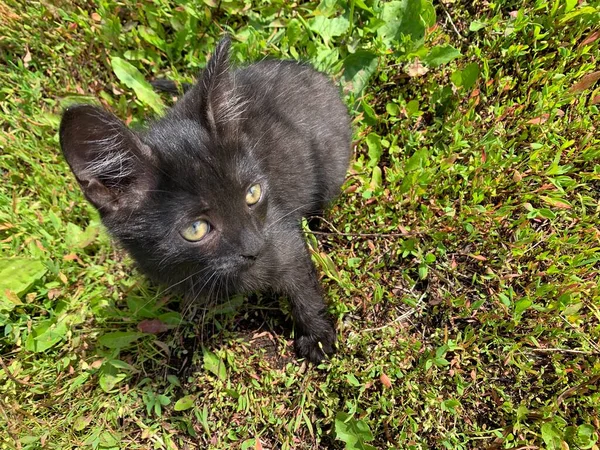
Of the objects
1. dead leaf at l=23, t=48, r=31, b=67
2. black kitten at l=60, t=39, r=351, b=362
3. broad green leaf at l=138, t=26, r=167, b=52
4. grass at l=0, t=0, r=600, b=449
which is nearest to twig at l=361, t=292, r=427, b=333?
grass at l=0, t=0, r=600, b=449

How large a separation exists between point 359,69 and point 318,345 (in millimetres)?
1907

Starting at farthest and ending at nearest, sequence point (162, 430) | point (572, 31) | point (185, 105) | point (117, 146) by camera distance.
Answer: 1. point (572, 31)
2. point (162, 430)
3. point (185, 105)
4. point (117, 146)

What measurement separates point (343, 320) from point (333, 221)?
0.65m

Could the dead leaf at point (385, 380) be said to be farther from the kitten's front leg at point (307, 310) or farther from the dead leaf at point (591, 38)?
the dead leaf at point (591, 38)

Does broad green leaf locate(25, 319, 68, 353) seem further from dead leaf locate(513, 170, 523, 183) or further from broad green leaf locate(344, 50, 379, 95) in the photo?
dead leaf locate(513, 170, 523, 183)

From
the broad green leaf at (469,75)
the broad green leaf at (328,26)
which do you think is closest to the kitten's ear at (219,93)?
the broad green leaf at (328,26)

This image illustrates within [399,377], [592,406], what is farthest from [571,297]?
[399,377]

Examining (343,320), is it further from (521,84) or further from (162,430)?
(521,84)

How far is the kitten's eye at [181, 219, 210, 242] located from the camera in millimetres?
1865

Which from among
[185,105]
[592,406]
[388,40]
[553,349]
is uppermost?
[185,105]

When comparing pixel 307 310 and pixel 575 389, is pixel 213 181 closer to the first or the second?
pixel 307 310

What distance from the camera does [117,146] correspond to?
5.54 feet

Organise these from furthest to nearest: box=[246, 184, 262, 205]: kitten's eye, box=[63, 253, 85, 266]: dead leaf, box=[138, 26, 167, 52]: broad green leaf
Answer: box=[138, 26, 167, 52]: broad green leaf < box=[63, 253, 85, 266]: dead leaf < box=[246, 184, 262, 205]: kitten's eye

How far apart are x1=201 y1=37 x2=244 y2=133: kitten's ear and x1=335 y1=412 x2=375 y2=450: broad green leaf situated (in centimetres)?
171
